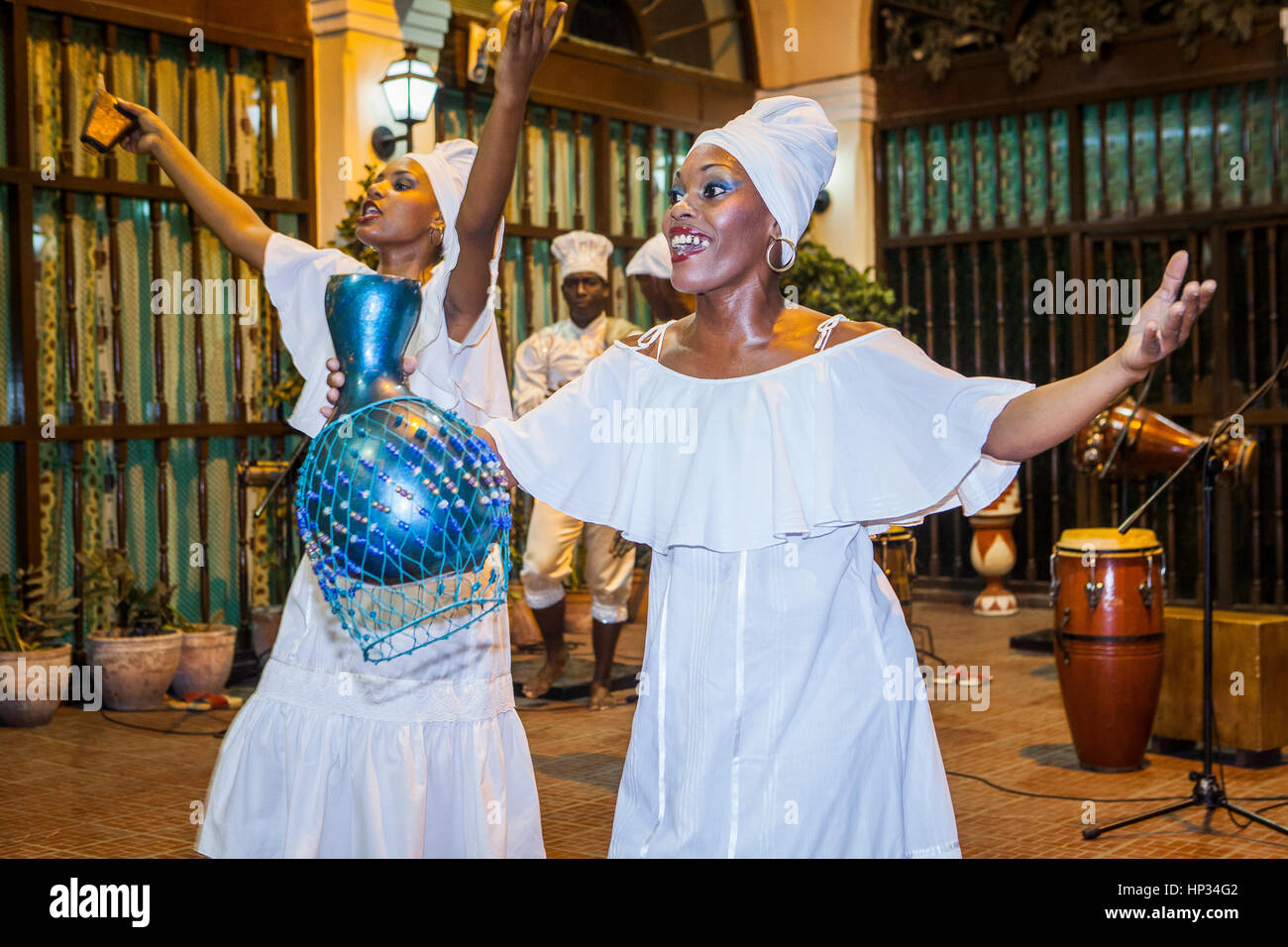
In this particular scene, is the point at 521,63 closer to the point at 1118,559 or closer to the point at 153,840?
the point at 153,840

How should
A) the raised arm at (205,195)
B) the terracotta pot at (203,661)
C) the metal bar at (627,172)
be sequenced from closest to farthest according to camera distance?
the raised arm at (205,195)
the terracotta pot at (203,661)
the metal bar at (627,172)

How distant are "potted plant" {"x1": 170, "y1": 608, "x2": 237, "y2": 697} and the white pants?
1.63 metres

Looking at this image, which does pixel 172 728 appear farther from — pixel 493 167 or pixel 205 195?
pixel 493 167

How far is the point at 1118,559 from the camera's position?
5.59 m

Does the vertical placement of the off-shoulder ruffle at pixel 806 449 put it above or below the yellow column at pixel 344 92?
below

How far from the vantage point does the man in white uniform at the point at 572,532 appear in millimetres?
7035

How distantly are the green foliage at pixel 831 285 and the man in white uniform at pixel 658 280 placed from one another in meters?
3.40

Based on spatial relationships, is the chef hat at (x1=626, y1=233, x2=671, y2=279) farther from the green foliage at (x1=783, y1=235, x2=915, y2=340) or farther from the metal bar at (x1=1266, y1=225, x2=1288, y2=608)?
the metal bar at (x1=1266, y1=225, x2=1288, y2=608)

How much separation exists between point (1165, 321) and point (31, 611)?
6.16 m

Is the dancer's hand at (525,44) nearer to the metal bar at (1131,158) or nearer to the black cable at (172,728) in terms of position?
the black cable at (172,728)

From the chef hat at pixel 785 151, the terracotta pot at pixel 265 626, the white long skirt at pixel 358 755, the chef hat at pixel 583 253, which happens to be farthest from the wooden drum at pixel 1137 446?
the chef hat at pixel 785 151

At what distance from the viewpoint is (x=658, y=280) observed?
6.72 meters
